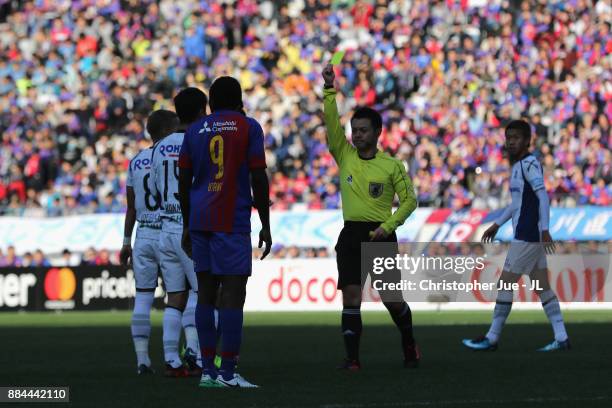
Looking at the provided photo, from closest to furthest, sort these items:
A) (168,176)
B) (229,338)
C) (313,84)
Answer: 1. (229,338)
2. (168,176)
3. (313,84)

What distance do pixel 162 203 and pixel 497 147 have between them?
69.9 feet

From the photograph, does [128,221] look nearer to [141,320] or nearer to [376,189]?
[141,320]

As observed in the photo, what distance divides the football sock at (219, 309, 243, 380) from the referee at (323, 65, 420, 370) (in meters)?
2.22

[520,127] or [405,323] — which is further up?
[520,127]

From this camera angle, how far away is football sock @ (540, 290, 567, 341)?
15305 mm

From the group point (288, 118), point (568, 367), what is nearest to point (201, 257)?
point (568, 367)

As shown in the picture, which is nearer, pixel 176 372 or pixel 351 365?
pixel 176 372

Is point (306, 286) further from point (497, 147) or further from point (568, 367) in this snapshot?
point (568, 367)

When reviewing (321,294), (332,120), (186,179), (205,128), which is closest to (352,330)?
(332,120)

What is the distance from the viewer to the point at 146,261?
40.8 ft

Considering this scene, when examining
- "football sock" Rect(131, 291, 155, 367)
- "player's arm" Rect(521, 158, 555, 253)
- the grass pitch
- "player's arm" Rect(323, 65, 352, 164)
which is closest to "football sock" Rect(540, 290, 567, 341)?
the grass pitch

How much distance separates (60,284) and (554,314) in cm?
1765

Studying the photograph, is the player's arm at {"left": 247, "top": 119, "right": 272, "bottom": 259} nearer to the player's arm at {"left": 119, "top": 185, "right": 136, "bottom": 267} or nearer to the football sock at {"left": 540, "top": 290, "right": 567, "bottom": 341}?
the player's arm at {"left": 119, "top": 185, "right": 136, "bottom": 267}
